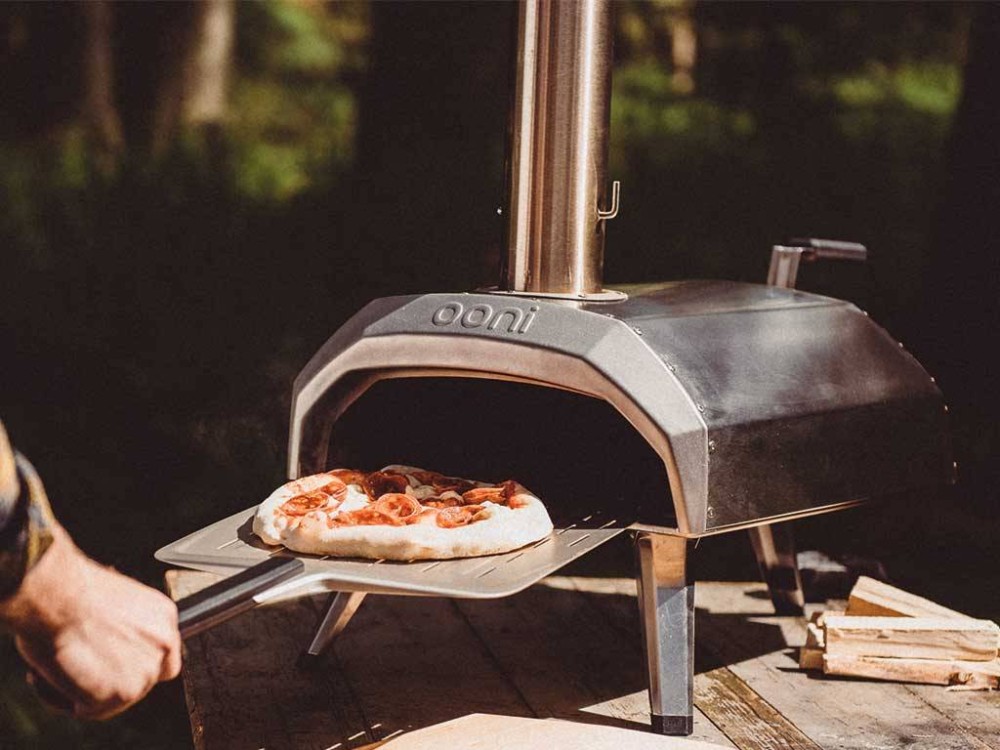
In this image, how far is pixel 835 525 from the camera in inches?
222

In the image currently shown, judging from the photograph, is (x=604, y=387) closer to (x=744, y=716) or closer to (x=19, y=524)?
(x=744, y=716)

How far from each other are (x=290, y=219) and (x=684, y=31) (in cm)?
823

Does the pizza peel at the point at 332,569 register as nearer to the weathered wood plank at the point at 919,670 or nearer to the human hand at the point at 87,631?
the human hand at the point at 87,631

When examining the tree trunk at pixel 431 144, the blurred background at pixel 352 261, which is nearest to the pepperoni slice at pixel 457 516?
the blurred background at pixel 352 261

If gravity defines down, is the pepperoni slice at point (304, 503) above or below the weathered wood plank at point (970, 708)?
above

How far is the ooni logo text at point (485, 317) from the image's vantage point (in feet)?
10.5

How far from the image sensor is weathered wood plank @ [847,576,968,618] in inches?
151

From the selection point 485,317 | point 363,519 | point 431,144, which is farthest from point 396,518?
point 431,144

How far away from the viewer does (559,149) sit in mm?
3516

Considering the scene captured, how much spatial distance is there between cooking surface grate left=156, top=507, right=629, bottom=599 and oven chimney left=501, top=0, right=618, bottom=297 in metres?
0.68

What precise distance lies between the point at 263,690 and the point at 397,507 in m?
0.80

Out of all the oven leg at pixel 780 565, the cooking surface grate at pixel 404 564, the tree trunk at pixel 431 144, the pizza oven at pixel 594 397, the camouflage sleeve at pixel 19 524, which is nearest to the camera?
the camouflage sleeve at pixel 19 524

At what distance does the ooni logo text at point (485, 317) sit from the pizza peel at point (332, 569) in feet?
1.52

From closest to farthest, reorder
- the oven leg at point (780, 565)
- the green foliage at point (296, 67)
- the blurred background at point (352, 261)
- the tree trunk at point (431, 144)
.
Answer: the oven leg at point (780, 565), the blurred background at point (352, 261), the tree trunk at point (431, 144), the green foliage at point (296, 67)
